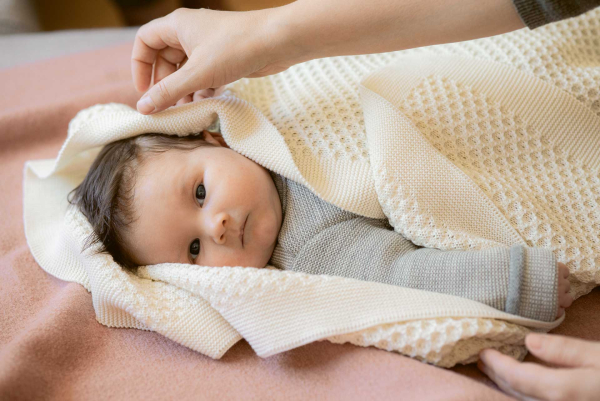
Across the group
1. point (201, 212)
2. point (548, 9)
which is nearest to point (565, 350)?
point (548, 9)

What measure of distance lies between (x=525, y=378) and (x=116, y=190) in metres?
0.81

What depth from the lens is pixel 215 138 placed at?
3.91 feet

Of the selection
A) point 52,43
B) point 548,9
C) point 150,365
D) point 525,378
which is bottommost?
point 150,365

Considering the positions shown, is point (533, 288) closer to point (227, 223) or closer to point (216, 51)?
point (227, 223)

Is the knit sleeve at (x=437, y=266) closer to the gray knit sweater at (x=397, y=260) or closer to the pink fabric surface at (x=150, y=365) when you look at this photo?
the gray knit sweater at (x=397, y=260)

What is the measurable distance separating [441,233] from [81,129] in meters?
0.85

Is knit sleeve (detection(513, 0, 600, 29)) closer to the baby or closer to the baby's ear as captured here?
the baby

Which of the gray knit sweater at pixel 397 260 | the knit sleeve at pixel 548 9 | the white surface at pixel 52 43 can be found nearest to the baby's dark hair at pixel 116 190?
the gray knit sweater at pixel 397 260

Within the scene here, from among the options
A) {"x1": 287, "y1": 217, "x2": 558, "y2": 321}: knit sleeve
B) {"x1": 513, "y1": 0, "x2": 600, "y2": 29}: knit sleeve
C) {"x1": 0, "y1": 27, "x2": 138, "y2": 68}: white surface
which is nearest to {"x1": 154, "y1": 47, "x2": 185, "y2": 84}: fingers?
{"x1": 287, "y1": 217, "x2": 558, "y2": 321}: knit sleeve

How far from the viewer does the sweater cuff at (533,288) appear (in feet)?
2.65

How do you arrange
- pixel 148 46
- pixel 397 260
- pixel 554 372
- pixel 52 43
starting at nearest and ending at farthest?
pixel 554 372, pixel 397 260, pixel 148 46, pixel 52 43

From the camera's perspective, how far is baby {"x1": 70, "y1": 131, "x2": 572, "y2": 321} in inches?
37.7

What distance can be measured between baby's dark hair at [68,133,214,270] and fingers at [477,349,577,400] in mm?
703

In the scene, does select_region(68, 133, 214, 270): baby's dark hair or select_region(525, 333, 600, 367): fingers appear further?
select_region(68, 133, 214, 270): baby's dark hair
